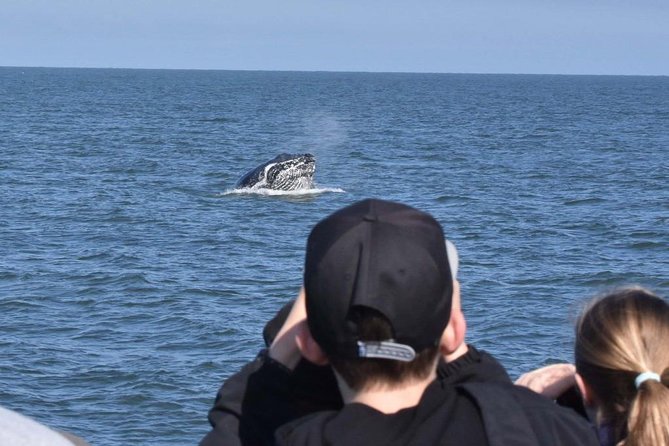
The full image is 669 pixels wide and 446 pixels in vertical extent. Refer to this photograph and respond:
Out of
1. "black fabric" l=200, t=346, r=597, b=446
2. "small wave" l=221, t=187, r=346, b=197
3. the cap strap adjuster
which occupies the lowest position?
"small wave" l=221, t=187, r=346, b=197

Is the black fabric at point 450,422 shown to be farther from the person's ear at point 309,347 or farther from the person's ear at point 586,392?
the person's ear at point 586,392

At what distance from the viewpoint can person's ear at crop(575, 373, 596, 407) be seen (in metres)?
3.13

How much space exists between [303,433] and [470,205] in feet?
85.5

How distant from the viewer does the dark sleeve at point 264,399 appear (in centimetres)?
300

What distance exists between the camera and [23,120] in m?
66.5

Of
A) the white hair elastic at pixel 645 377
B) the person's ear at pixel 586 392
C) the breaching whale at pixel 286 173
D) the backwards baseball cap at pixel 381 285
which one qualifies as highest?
the backwards baseball cap at pixel 381 285

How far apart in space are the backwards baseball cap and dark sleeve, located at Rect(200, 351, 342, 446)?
270mm

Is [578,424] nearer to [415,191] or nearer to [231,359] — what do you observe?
[231,359]

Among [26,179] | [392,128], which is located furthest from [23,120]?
[26,179]

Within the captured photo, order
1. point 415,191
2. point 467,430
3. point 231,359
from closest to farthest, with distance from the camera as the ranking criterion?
point 467,430 → point 231,359 → point 415,191

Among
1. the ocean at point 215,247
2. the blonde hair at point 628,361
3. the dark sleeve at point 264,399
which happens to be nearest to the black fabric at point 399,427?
the dark sleeve at point 264,399

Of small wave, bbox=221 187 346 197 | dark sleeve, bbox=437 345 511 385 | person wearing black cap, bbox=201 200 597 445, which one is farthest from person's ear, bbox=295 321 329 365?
small wave, bbox=221 187 346 197

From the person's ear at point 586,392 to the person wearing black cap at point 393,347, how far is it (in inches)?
14.8

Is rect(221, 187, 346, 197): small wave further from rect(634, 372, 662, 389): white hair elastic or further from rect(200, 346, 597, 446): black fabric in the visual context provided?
rect(200, 346, 597, 446): black fabric
